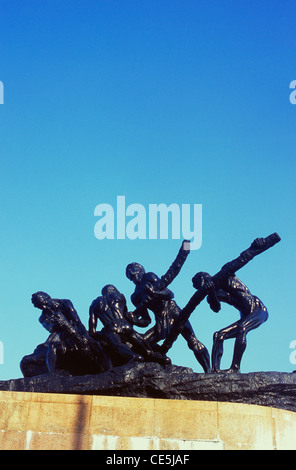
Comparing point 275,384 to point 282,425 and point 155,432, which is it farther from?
point 155,432

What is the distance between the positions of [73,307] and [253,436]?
529cm

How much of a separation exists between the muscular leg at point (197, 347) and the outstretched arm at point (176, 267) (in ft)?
3.42

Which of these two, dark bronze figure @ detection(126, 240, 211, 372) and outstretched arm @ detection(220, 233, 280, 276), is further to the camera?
dark bronze figure @ detection(126, 240, 211, 372)

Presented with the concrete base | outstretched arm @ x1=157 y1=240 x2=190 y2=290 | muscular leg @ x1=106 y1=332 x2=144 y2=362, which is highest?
outstretched arm @ x1=157 y1=240 x2=190 y2=290

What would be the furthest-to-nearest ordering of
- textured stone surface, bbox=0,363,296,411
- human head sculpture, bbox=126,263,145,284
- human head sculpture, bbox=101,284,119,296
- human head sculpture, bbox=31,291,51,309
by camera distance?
human head sculpture, bbox=126,263,145,284
human head sculpture, bbox=101,284,119,296
human head sculpture, bbox=31,291,51,309
textured stone surface, bbox=0,363,296,411

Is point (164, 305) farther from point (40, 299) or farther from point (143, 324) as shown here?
point (40, 299)

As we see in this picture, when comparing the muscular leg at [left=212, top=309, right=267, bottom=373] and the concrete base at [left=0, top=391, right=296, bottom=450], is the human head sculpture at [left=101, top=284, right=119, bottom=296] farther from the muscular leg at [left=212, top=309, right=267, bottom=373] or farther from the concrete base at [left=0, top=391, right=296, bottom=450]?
the concrete base at [left=0, top=391, right=296, bottom=450]

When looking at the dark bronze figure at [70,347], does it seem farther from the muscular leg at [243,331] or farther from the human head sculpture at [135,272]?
the muscular leg at [243,331]

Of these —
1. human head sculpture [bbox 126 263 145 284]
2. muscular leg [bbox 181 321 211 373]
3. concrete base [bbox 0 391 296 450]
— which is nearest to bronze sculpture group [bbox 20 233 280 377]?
muscular leg [bbox 181 321 211 373]

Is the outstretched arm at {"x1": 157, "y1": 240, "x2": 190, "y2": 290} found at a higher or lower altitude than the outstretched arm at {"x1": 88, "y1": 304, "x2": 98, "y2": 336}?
higher

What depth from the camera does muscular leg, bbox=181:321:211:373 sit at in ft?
42.8

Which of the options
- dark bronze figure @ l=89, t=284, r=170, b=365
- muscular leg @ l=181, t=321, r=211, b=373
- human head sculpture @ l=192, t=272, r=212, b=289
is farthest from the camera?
muscular leg @ l=181, t=321, r=211, b=373

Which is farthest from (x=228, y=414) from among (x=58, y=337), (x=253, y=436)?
(x=58, y=337)

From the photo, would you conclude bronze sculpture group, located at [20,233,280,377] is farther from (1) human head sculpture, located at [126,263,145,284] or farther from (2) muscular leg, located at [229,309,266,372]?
(1) human head sculpture, located at [126,263,145,284]
